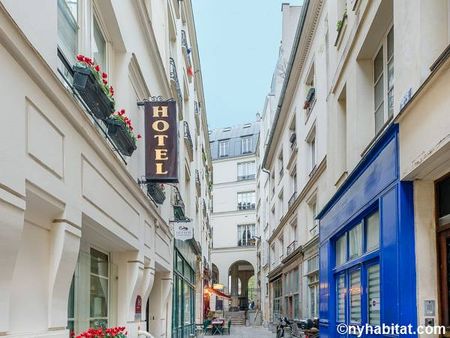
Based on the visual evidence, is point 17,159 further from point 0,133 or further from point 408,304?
point 408,304

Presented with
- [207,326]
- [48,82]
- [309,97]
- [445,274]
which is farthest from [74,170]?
[207,326]

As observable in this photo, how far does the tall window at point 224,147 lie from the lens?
54.5 meters

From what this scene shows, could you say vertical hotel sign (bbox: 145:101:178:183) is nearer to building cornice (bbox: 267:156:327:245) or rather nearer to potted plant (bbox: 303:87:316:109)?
building cornice (bbox: 267:156:327:245)

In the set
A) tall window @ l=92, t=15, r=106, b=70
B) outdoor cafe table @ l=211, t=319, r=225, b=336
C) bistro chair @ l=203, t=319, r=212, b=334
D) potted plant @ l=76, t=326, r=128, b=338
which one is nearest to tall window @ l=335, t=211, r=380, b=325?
potted plant @ l=76, t=326, r=128, b=338

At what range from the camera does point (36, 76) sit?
383 centimetres

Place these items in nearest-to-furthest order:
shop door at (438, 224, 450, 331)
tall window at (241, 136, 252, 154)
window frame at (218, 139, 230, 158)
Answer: shop door at (438, 224, 450, 331), tall window at (241, 136, 252, 154), window frame at (218, 139, 230, 158)

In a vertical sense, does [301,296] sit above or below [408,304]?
below

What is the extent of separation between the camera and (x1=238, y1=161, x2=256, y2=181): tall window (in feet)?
168

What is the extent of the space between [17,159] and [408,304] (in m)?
3.74

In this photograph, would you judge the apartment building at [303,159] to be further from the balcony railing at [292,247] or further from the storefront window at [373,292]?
the storefront window at [373,292]

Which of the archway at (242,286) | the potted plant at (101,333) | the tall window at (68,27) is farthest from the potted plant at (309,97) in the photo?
the archway at (242,286)

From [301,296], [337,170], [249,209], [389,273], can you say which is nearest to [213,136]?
[249,209]

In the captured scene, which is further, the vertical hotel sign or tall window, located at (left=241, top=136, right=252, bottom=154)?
tall window, located at (left=241, top=136, right=252, bottom=154)

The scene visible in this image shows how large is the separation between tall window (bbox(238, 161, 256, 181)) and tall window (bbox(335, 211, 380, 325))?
41.1 m
